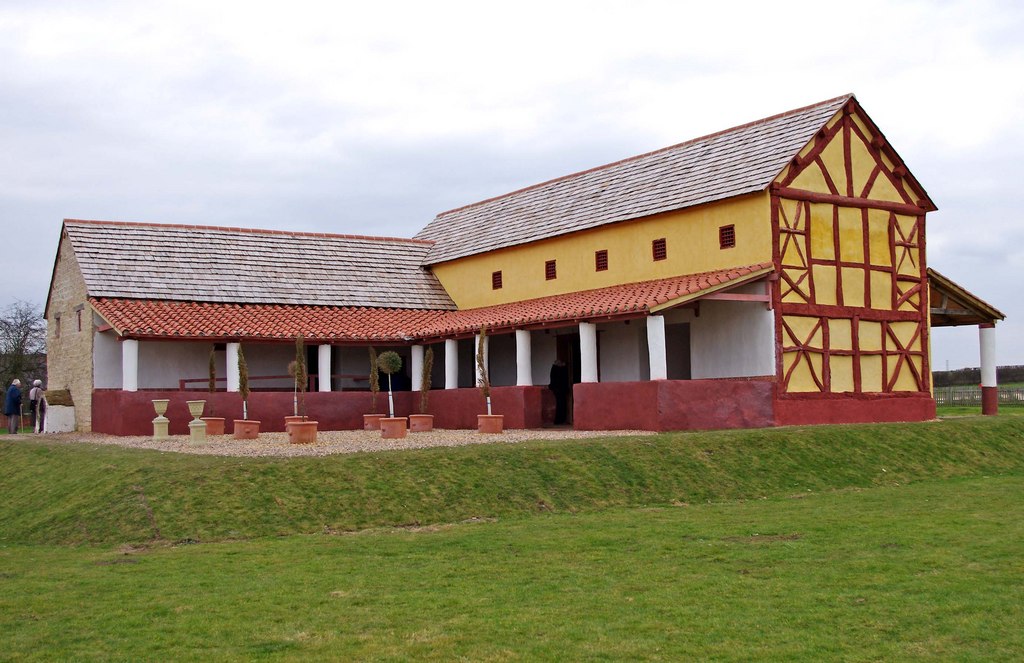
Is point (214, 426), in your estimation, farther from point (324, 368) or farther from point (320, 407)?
point (324, 368)

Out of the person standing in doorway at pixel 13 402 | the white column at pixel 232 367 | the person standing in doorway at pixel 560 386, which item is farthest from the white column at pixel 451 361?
the person standing in doorway at pixel 13 402

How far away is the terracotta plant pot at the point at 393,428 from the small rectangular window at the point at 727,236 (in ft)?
28.8

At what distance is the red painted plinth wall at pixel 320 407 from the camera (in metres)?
27.5

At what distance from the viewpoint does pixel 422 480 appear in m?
17.4

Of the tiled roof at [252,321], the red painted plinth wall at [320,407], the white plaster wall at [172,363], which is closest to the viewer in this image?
the red painted plinth wall at [320,407]

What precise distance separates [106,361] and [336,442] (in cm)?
1152

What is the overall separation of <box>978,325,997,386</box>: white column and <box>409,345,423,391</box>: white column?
1563 centimetres

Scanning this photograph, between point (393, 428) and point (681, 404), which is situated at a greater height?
point (681, 404)

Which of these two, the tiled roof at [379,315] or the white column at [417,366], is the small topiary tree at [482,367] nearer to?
the tiled roof at [379,315]

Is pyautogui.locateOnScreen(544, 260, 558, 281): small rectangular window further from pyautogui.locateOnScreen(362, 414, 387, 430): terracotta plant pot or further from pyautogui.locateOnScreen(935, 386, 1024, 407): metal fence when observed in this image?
pyautogui.locateOnScreen(935, 386, 1024, 407): metal fence

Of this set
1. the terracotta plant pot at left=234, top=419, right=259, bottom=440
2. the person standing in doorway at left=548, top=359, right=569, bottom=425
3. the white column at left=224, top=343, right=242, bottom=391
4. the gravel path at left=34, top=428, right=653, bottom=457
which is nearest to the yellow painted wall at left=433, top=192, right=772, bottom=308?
the person standing in doorway at left=548, top=359, right=569, bottom=425

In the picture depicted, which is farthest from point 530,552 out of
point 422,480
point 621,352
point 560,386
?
point 560,386

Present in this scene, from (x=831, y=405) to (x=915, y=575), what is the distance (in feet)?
49.7

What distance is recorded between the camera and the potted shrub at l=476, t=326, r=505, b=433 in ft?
80.5
